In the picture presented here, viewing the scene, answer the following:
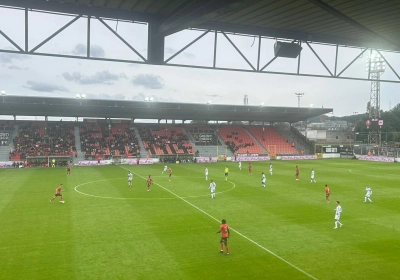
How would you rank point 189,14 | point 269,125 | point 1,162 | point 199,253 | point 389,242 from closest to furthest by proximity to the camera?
point 189,14 < point 199,253 < point 389,242 < point 1,162 < point 269,125

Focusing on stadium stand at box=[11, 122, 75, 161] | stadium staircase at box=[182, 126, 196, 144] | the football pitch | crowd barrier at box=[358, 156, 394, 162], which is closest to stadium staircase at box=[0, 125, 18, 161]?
stadium stand at box=[11, 122, 75, 161]

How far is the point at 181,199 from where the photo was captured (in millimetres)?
25562

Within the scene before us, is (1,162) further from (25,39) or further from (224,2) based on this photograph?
(224,2)

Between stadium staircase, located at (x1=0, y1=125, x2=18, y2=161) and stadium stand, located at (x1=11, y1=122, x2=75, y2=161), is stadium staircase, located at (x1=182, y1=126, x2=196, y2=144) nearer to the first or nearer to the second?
stadium stand, located at (x1=11, y1=122, x2=75, y2=161)

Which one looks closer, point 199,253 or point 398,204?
point 199,253

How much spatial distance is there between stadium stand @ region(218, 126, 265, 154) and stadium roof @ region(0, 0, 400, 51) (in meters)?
60.2

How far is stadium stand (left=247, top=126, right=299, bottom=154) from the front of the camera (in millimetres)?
72944

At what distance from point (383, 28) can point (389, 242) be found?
1125 cm

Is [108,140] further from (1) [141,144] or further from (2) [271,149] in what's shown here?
(2) [271,149]

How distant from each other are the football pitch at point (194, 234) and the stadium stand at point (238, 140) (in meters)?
39.7

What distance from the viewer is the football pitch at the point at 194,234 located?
1255cm

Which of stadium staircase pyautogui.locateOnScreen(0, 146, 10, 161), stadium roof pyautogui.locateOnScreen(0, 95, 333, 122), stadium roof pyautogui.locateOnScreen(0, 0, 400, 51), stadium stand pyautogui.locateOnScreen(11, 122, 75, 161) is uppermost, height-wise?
stadium roof pyautogui.locateOnScreen(0, 95, 333, 122)

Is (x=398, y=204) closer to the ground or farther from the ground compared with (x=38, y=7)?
closer to the ground

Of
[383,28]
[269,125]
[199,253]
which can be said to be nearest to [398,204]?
[199,253]
